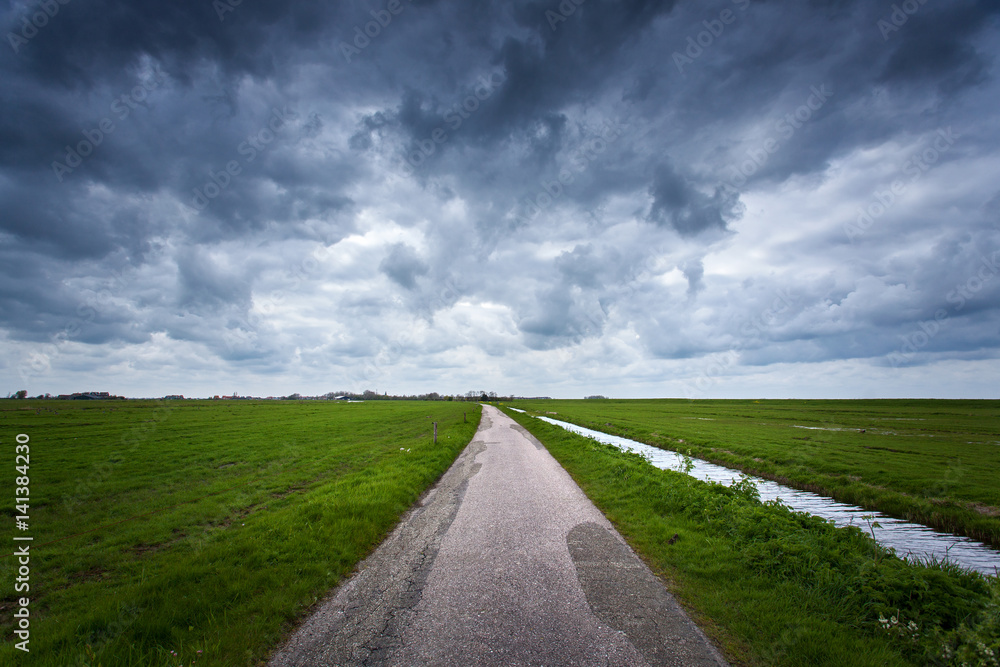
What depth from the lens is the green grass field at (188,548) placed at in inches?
211

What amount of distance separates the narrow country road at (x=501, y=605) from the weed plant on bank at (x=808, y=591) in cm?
69

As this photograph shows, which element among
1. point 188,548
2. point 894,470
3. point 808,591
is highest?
point 808,591

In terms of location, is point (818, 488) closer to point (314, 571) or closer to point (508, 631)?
point (508, 631)

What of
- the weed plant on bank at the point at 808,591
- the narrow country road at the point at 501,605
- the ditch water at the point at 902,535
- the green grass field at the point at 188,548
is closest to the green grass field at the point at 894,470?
the ditch water at the point at 902,535

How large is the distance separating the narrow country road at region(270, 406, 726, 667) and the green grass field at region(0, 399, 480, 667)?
0.82m

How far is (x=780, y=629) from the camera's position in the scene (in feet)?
18.2

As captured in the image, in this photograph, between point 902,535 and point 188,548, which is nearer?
point 188,548

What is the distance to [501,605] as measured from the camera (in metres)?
6.05

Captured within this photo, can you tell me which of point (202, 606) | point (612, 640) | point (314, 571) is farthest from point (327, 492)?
point (612, 640)

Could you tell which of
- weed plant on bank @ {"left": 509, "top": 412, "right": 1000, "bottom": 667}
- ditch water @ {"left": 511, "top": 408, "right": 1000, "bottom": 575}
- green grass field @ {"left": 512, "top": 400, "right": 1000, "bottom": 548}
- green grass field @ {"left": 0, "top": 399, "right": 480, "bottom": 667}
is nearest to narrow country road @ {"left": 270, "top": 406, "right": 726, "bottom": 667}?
weed plant on bank @ {"left": 509, "top": 412, "right": 1000, "bottom": 667}

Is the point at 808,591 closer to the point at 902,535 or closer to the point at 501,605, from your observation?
the point at 501,605

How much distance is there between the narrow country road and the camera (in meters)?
4.90

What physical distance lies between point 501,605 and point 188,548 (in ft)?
28.1

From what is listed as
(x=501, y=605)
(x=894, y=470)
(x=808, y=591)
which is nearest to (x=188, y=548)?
(x=501, y=605)
